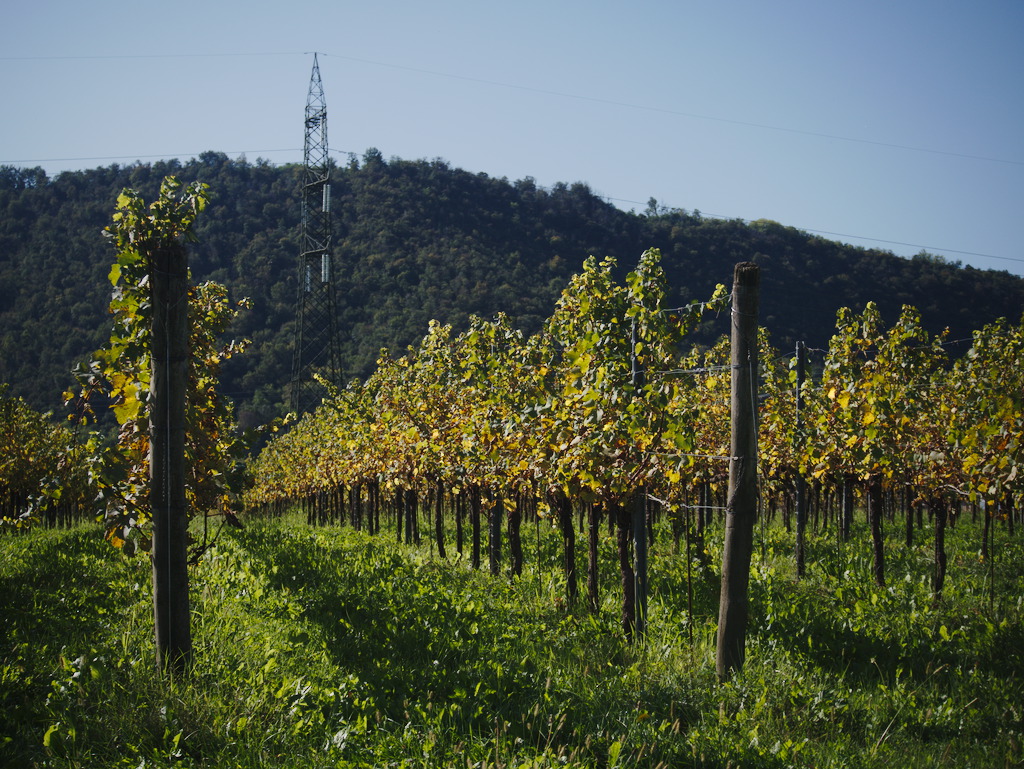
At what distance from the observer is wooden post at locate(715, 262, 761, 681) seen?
560 centimetres

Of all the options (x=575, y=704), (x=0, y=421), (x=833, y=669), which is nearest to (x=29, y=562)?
(x=575, y=704)

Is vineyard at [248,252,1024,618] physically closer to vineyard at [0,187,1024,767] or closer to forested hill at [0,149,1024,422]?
vineyard at [0,187,1024,767]

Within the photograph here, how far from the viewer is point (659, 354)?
7.26 metres

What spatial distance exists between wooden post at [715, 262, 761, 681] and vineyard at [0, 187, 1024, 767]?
0.05m

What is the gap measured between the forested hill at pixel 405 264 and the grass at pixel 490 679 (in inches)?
1584

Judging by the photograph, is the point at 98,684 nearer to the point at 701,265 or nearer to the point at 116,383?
the point at 116,383

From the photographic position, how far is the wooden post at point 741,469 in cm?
560

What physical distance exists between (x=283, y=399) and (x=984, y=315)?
55.2 metres

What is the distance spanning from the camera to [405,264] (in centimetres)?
6612

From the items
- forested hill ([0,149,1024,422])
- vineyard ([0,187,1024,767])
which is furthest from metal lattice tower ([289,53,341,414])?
vineyard ([0,187,1024,767])

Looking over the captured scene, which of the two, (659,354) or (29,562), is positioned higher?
(659,354)

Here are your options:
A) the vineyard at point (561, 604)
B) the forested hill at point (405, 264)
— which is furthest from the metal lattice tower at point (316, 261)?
the vineyard at point (561, 604)

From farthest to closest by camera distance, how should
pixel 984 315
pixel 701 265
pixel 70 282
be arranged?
pixel 70 282
pixel 701 265
pixel 984 315

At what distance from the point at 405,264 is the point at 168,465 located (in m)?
62.2
